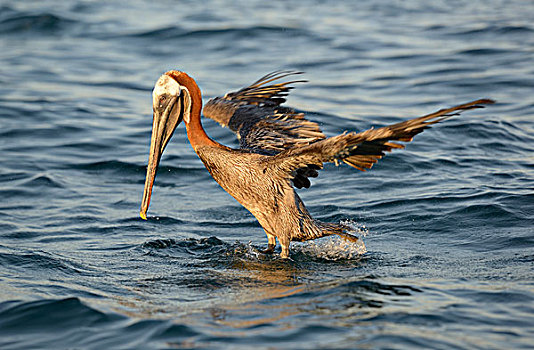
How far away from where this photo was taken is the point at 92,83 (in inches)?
520

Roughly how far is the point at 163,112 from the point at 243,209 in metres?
2.35

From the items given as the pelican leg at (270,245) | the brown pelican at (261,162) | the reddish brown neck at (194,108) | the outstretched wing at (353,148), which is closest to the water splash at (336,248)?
the brown pelican at (261,162)

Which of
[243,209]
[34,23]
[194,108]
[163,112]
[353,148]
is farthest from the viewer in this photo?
[34,23]

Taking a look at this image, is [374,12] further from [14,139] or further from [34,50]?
[14,139]

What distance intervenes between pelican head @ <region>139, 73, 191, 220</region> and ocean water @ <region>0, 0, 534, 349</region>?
0.87 metres

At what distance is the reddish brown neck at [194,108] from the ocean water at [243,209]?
3.59 feet

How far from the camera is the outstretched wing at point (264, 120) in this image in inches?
284

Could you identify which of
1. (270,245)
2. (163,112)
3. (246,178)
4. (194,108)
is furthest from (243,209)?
(163,112)

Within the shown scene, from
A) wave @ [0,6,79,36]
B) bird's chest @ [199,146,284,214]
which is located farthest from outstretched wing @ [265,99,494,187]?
wave @ [0,6,79,36]

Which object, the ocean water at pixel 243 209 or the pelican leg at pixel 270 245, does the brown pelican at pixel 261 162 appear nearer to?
the pelican leg at pixel 270 245

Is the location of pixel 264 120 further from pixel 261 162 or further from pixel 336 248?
pixel 336 248

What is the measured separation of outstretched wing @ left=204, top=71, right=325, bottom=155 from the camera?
23.6 ft

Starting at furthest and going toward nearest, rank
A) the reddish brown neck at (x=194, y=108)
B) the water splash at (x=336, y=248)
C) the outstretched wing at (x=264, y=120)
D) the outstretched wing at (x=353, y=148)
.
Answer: the outstretched wing at (x=264, y=120) < the water splash at (x=336, y=248) < the reddish brown neck at (x=194, y=108) < the outstretched wing at (x=353, y=148)

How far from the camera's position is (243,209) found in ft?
27.7
